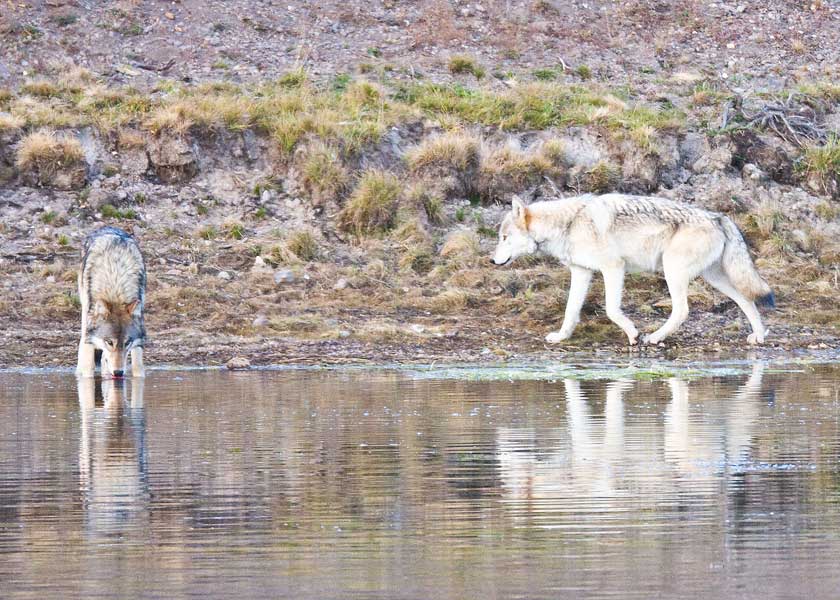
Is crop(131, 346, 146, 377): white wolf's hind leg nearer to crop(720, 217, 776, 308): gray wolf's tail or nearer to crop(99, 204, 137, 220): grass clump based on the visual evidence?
crop(99, 204, 137, 220): grass clump

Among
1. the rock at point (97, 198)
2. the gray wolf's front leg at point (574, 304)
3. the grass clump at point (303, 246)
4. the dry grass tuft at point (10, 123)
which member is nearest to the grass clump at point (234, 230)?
the grass clump at point (303, 246)

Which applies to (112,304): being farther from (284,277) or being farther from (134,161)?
(134,161)

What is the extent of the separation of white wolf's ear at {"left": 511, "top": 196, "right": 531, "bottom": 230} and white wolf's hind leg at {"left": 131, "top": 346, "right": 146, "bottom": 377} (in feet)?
16.9

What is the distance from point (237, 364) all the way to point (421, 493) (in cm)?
732

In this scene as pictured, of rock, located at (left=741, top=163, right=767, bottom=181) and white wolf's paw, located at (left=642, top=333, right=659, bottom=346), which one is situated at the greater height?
rock, located at (left=741, top=163, right=767, bottom=181)

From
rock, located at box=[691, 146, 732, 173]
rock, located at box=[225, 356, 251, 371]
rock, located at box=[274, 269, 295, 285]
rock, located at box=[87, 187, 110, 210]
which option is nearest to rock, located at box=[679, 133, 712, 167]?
rock, located at box=[691, 146, 732, 173]

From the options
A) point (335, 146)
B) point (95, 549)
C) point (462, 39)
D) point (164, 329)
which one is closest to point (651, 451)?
point (95, 549)

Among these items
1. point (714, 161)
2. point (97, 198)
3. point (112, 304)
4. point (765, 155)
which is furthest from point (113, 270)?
point (765, 155)

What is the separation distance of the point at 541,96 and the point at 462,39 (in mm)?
4694

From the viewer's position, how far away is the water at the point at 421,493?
6453mm

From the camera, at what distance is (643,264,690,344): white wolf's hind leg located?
17219mm

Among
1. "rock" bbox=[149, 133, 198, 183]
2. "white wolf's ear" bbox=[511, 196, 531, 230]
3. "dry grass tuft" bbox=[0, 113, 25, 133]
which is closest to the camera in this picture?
"white wolf's ear" bbox=[511, 196, 531, 230]

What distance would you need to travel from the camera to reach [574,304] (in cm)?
1739

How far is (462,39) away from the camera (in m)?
29.1
